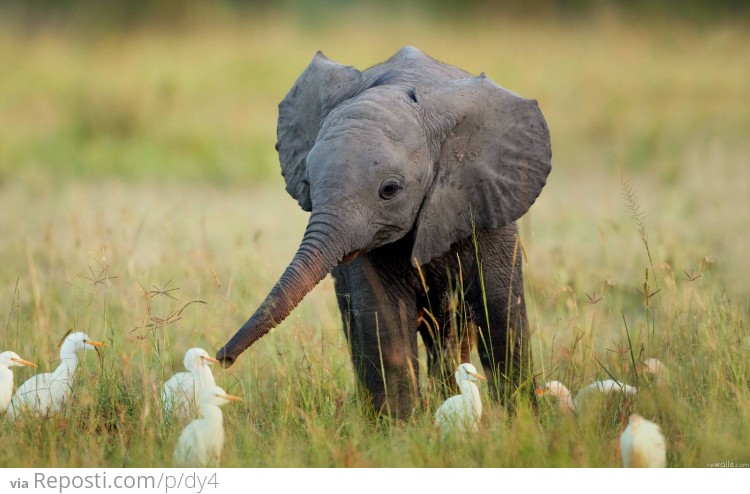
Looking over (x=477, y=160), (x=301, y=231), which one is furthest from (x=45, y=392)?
(x=301, y=231)

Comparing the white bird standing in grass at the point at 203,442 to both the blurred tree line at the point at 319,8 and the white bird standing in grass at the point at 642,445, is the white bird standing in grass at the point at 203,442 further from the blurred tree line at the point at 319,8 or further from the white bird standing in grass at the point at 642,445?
the blurred tree line at the point at 319,8

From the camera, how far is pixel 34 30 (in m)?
22.5

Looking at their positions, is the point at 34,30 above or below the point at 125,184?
above

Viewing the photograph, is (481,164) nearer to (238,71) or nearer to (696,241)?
(696,241)

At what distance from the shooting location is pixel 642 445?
5199mm

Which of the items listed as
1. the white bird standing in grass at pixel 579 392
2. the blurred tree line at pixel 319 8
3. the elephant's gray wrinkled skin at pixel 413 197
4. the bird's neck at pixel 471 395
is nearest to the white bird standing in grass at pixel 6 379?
the elephant's gray wrinkled skin at pixel 413 197

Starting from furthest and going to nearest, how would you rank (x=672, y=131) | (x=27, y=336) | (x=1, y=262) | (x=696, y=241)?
1. (x=672, y=131)
2. (x=696, y=241)
3. (x=1, y=262)
4. (x=27, y=336)

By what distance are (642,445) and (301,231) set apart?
25.1 feet

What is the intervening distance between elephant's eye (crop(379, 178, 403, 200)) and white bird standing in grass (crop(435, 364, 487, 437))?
3.14 feet

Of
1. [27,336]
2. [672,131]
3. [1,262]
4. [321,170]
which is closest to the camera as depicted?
[321,170]

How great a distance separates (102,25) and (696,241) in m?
14.2

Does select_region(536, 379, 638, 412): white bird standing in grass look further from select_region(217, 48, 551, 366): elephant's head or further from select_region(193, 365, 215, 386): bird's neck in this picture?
select_region(193, 365, 215, 386): bird's neck

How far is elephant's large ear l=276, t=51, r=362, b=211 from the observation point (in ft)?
20.9

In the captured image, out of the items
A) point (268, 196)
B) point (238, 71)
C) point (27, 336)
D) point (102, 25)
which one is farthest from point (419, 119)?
point (102, 25)
